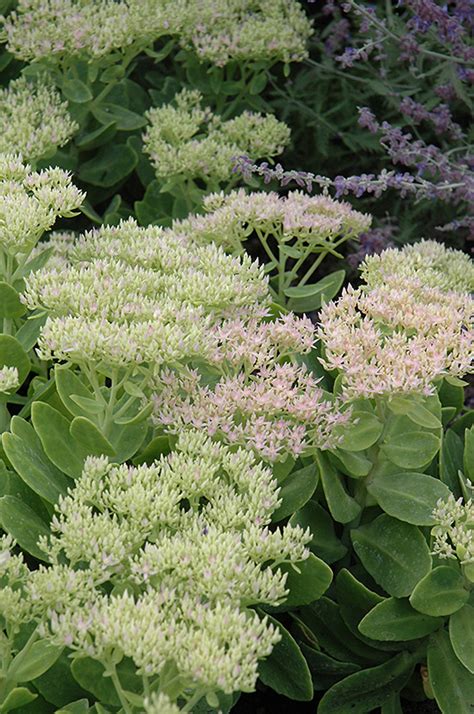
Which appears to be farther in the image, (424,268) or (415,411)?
(424,268)

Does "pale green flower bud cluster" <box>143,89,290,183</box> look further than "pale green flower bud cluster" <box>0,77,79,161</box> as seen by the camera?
Yes

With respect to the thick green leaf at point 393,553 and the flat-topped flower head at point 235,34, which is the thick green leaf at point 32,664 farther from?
the flat-topped flower head at point 235,34

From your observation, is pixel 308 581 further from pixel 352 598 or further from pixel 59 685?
pixel 59 685

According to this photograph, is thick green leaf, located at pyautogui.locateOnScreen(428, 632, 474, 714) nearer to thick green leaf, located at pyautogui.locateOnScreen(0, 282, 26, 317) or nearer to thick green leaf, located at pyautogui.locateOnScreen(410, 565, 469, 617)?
thick green leaf, located at pyautogui.locateOnScreen(410, 565, 469, 617)

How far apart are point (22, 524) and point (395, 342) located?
0.56 m

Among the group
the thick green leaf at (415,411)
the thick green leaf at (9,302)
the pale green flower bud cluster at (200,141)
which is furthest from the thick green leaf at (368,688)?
the pale green flower bud cluster at (200,141)

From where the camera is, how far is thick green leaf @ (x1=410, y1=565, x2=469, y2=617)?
4.46 feet

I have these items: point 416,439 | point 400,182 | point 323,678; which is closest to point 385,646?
point 323,678

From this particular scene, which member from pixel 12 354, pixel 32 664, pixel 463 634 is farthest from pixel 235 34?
pixel 32 664

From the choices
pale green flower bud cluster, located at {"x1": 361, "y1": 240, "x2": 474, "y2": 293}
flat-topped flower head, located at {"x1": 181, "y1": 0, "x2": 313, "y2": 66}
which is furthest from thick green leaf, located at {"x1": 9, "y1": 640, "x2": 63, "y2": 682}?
flat-topped flower head, located at {"x1": 181, "y1": 0, "x2": 313, "y2": 66}

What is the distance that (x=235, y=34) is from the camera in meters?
2.31

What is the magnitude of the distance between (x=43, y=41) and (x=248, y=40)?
0.46m

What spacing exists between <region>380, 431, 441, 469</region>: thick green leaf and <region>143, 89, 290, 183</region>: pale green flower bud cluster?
0.91 meters

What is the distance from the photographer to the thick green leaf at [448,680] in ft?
4.55
